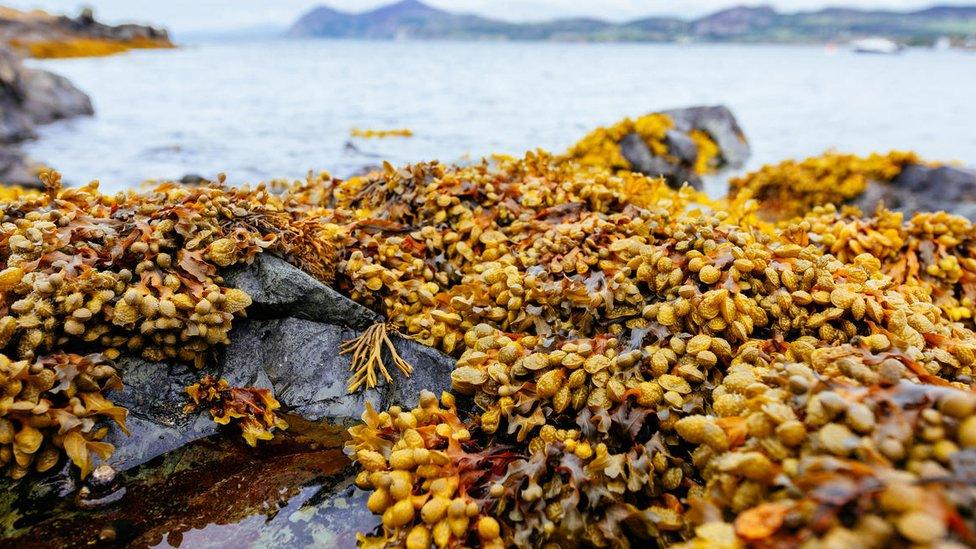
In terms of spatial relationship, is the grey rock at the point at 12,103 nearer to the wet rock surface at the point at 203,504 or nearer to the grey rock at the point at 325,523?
the wet rock surface at the point at 203,504

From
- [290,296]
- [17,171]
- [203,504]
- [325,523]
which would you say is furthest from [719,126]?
[17,171]

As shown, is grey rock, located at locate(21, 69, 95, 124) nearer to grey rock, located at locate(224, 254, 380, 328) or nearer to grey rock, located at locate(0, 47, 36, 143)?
grey rock, located at locate(0, 47, 36, 143)

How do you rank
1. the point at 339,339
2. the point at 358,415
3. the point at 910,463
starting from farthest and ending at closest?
the point at 339,339 → the point at 358,415 → the point at 910,463

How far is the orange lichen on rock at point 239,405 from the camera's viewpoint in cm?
244

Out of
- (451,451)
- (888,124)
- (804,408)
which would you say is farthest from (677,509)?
(888,124)

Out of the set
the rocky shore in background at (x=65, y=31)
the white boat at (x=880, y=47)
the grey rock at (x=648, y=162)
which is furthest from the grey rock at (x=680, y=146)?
the white boat at (x=880, y=47)

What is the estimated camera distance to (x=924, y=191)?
294 inches

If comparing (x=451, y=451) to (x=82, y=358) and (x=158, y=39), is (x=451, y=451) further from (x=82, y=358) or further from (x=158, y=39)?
(x=158, y=39)

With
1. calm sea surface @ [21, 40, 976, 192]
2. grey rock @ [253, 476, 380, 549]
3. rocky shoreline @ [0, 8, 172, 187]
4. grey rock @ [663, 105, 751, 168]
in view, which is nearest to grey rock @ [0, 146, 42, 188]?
rocky shoreline @ [0, 8, 172, 187]

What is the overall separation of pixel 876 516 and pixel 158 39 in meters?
81.5

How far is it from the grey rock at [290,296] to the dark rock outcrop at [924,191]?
7.21 m

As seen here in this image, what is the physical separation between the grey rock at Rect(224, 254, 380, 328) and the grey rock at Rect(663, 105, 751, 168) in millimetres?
9585

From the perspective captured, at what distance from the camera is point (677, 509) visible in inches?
71.8

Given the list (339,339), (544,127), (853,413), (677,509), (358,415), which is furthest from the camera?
(544,127)
